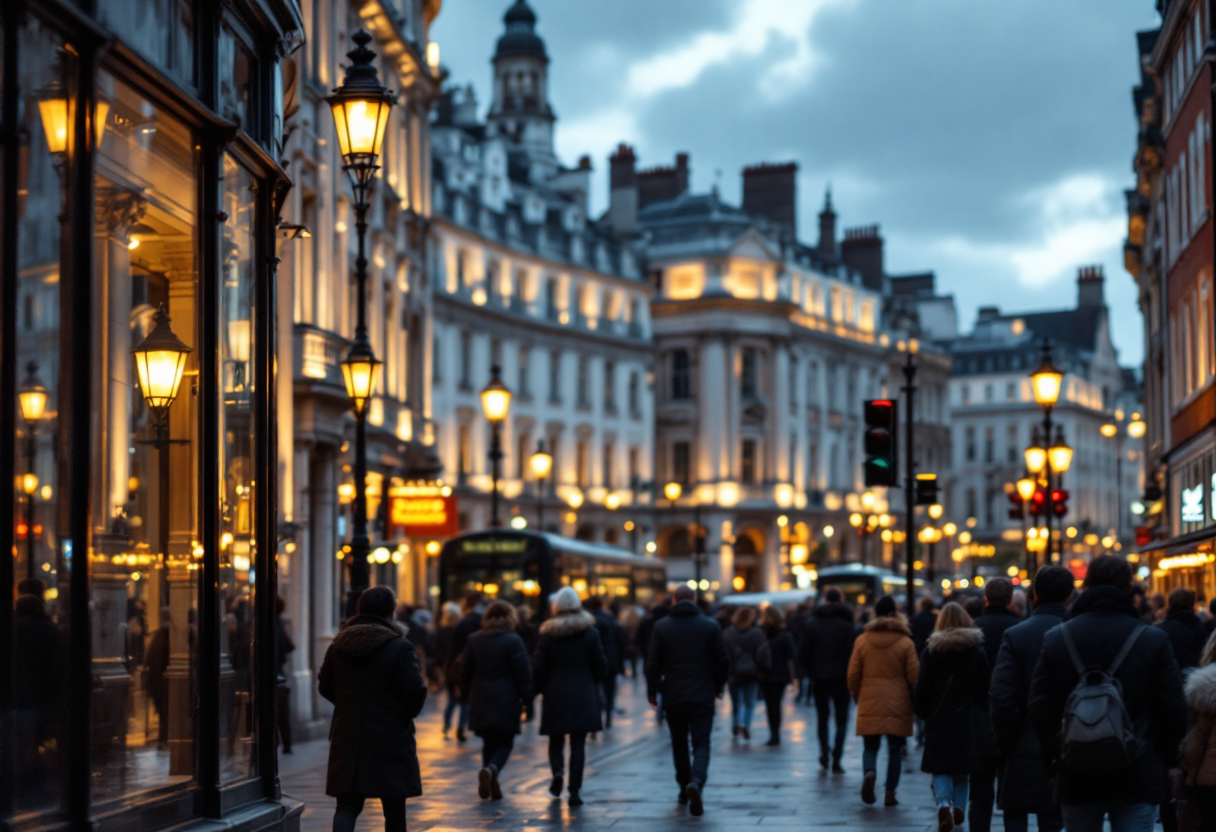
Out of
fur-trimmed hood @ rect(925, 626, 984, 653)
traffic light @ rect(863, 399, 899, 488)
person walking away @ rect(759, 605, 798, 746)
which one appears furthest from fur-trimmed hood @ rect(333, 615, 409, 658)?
person walking away @ rect(759, 605, 798, 746)

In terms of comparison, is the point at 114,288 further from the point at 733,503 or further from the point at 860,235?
the point at 860,235

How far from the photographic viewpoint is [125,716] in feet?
32.6

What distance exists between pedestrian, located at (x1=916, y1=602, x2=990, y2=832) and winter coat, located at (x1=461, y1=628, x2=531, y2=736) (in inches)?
163

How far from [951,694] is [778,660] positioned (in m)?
12.2

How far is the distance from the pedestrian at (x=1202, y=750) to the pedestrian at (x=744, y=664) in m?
17.0

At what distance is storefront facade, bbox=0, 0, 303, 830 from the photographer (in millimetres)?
8805

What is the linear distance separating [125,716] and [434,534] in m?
20.5

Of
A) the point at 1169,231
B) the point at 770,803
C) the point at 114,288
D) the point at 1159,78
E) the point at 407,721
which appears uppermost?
the point at 1159,78

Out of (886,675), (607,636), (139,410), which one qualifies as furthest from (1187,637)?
(607,636)

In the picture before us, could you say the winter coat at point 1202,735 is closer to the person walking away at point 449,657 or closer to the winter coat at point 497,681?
the winter coat at point 497,681

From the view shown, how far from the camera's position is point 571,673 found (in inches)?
706

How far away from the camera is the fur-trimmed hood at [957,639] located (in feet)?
47.9

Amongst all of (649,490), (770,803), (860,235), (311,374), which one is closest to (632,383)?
(649,490)

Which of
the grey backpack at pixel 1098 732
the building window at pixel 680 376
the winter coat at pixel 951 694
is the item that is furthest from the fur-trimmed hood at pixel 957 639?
the building window at pixel 680 376
